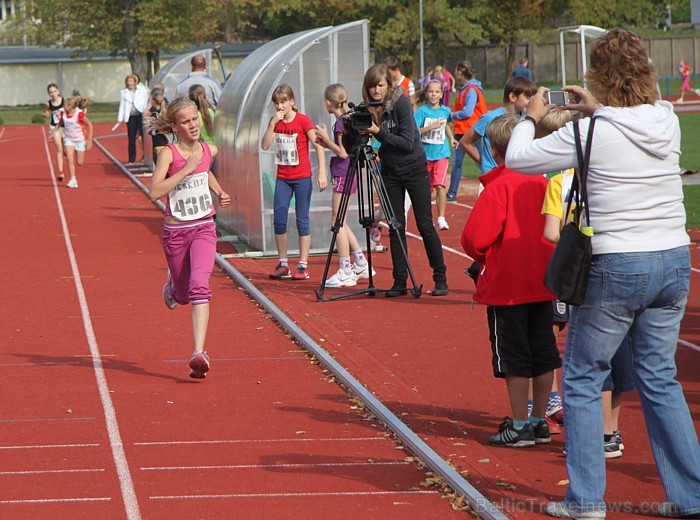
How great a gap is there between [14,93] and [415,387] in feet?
239

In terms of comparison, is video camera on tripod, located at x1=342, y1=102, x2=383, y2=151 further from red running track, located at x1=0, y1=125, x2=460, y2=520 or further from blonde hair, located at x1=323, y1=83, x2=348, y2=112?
red running track, located at x1=0, y1=125, x2=460, y2=520

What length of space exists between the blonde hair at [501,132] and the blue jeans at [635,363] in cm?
150

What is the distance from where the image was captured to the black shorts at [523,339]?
6.35 meters

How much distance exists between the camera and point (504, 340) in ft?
21.0

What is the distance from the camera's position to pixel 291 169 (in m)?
12.5

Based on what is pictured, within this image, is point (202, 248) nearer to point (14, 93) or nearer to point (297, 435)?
point (297, 435)

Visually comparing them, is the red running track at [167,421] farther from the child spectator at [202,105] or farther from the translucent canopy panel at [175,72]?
the translucent canopy panel at [175,72]

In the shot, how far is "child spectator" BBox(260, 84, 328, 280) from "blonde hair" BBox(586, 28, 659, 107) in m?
7.49

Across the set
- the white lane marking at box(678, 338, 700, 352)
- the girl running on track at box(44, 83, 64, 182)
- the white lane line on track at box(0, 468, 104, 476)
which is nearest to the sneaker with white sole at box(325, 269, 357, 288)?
the white lane marking at box(678, 338, 700, 352)

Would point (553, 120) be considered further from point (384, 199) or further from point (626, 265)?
point (384, 199)

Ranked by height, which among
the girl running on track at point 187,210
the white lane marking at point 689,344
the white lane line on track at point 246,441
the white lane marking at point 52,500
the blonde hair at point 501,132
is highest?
the blonde hair at point 501,132

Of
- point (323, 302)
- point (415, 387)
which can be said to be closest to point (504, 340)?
point (415, 387)

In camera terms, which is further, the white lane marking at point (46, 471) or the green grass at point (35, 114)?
the green grass at point (35, 114)

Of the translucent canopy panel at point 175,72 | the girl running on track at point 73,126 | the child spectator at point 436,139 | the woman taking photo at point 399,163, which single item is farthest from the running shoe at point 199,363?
the translucent canopy panel at point 175,72
